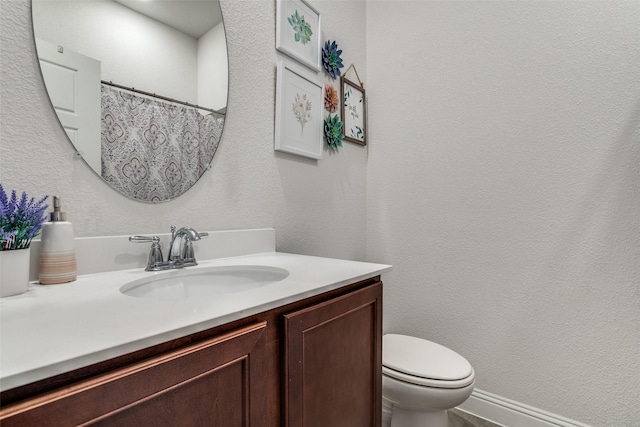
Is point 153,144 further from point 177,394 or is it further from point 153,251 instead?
point 177,394

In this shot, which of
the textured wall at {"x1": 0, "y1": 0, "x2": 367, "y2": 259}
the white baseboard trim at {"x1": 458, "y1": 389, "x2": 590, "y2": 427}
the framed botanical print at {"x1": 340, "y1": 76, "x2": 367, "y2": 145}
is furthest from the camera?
the framed botanical print at {"x1": 340, "y1": 76, "x2": 367, "y2": 145}

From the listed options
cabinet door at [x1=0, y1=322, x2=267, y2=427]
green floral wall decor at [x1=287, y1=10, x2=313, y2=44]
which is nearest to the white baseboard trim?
cabinet door at [x1=0, y1=322, x2=267, y2=427]

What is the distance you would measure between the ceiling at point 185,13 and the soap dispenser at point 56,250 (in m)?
0.64

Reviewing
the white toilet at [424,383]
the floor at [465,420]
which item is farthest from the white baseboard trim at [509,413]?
the white toilet at [424,383]

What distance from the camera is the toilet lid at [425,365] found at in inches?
42.9

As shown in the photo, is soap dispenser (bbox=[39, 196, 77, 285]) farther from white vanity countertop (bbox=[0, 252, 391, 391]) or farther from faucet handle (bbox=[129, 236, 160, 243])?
faucet handle (bbox=[129, 236, 160, 243])

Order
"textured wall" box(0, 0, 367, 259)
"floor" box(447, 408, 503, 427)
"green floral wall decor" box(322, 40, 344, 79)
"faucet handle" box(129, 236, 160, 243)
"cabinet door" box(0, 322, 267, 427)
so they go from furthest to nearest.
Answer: "green floral wall decor" box(322, 40, 344, 79) → "floor" box(447, 408, 503, 427) → "faucet handle" box(129, 236, 160, 243) → "textured wall" box(0, 0, 367, 259) → "cabinet door" box(0, 322, 267, 427)

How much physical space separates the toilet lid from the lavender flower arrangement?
1.14 metres

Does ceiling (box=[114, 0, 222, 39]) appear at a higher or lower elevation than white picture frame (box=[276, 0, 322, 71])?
lower

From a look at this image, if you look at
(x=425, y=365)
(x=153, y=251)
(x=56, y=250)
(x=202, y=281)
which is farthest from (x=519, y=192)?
(x=56, y=250)

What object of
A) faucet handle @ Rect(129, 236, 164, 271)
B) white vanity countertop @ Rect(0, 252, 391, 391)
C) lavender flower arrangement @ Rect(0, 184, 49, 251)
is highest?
lavender flower arrangement @ Rect(0, 184, 49, 251)

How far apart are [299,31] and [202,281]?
116 centimetres

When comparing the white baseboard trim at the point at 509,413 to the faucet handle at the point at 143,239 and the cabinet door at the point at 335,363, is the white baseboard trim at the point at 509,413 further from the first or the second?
the faucet handle at the point at 143,239

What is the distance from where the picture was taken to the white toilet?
1079 millimetres
